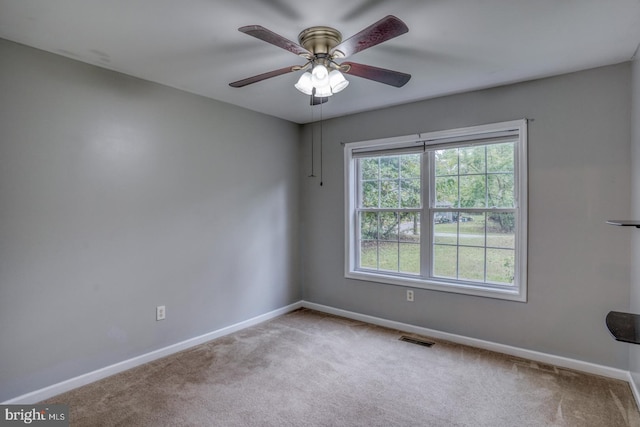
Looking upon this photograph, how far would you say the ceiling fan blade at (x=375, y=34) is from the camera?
154 centimetres

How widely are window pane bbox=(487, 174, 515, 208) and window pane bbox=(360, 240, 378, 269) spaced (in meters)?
1.34

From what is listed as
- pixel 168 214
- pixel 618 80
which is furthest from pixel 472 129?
pixel 168 214

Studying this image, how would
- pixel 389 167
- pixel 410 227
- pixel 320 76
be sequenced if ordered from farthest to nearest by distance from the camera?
pixel 389 167
pixel 410 227
pixel 320 76

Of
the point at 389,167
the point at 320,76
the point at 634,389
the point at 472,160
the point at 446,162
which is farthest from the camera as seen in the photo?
the point at 389,167

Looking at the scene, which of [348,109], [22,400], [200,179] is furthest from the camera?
[348,109]

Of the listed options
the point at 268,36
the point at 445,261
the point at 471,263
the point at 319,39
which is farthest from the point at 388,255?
the point at 268,36

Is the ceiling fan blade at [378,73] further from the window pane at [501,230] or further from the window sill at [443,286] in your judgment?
the window sill at [443,286]

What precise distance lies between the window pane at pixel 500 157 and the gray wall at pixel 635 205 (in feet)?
2.71

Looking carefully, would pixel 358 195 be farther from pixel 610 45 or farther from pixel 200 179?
pixel 610 45

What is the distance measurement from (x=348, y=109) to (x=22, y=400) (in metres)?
3.65

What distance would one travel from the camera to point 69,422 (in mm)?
2102

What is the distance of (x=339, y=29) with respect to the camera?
82.0 inches

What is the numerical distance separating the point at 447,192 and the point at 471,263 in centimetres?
74

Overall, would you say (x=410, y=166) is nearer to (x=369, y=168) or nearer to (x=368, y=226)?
(x=369, y=168)
